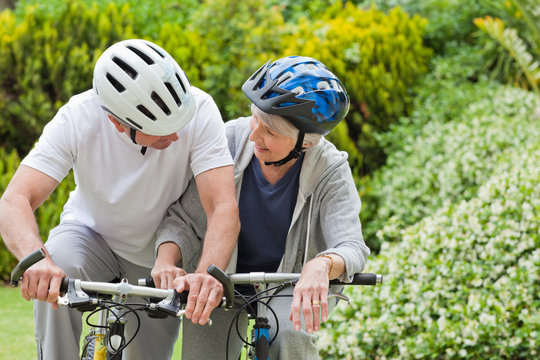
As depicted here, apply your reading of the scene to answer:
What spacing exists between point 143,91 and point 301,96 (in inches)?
26.3

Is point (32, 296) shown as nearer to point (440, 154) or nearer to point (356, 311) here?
point (356, 311)

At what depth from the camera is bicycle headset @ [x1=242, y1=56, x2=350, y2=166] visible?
132 inches

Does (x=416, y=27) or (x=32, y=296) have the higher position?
(x=32, y=296)

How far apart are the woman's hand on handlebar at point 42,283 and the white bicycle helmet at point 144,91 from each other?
73cm

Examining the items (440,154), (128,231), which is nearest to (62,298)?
(128,231)

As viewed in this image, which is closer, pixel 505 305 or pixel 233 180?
pixel 233 180

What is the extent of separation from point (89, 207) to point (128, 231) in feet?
0.70

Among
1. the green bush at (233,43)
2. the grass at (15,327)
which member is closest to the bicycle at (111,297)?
the grass at (15,327)

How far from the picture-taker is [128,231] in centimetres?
378

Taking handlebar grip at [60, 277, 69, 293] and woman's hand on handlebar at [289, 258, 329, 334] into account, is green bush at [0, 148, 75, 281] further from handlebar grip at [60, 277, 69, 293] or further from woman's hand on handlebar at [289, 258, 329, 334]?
woman's hand on handlebar at [289, 258, 329, 334]

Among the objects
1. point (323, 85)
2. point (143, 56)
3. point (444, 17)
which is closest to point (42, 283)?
point (143, 56)

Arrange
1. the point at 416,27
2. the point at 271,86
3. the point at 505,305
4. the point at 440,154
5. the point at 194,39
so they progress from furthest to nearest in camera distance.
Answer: the point at 416,27
the point at 194,39
the point at 440,154
the point at 505,305
the point at 271,86

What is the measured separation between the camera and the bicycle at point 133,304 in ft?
9.54

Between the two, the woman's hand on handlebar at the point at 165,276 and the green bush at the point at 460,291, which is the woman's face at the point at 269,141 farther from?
the green bush at the point at 460,291
